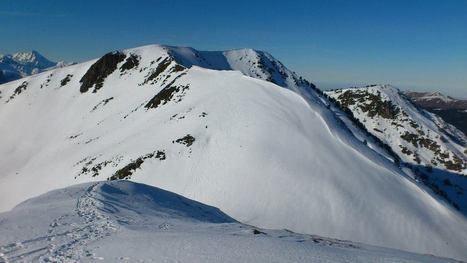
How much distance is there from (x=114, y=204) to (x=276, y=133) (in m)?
21.7

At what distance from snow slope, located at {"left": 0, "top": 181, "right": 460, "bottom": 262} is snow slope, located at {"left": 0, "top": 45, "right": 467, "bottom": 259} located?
11.3m

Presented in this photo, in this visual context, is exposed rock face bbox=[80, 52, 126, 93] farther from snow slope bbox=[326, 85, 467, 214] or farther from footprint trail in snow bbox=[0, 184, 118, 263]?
footprint trail in snow bbox=[0, 184, 118, 263]

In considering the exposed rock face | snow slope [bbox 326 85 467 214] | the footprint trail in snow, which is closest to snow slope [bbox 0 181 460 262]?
the footprint trail in snow

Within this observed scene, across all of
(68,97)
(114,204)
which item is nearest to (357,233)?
(114,204)

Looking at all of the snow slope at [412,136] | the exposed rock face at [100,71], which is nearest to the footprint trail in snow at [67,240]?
the exposed rock face at [100,71]

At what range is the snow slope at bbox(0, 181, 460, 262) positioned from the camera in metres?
13.3

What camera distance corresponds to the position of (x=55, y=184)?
155 ft

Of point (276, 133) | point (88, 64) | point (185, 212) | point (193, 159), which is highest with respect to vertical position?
point (88, 64)

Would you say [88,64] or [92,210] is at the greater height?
[88,64]

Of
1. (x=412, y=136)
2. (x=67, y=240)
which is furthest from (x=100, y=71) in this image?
(x=412, y=136)

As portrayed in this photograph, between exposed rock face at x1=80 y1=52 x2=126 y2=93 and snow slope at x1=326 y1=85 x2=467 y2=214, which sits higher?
exposed rock face at x1=80 y1=52 x2=126 y2=93

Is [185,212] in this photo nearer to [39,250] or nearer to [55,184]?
[39,250]

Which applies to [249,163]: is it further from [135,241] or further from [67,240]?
[67,240]

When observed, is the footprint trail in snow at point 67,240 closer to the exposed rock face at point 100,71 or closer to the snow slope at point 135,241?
the snow slope at point 135,241
